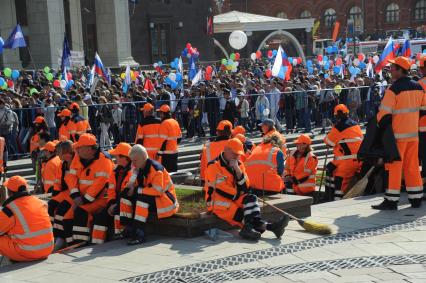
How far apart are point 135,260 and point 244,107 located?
13.2m

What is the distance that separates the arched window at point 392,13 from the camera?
73875mm

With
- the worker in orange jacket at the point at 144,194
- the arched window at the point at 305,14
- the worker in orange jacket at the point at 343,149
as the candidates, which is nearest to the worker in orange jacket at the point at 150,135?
the worker in orange jacket at the point at 343,149

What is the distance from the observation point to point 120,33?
39.6m

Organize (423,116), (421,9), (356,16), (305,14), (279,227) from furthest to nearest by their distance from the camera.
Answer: (305,14) < (356,16) < (421,9) < (423,116) < (279,227)

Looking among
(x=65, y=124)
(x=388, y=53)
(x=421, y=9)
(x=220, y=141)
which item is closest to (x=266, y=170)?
(x=220, y=141)

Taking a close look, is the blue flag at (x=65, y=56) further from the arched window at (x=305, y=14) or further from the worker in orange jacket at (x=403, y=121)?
the arched window at (x=305, y=14)

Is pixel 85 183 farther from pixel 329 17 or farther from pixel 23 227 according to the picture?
pixel 329 17

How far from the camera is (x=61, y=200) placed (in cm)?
995

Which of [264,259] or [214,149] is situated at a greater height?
[214,149]

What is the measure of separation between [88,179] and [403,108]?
4311 mm

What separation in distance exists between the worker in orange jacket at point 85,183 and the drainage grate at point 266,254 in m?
2.60

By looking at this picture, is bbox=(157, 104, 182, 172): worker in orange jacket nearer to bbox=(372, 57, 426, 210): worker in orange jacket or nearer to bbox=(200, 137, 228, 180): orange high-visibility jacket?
bbox=(200, 137, 228, 180): orange high-visibility jacket

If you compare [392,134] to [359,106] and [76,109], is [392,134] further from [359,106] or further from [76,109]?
[359,106]

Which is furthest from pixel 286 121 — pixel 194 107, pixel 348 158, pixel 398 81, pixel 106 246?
pixel 106 246
